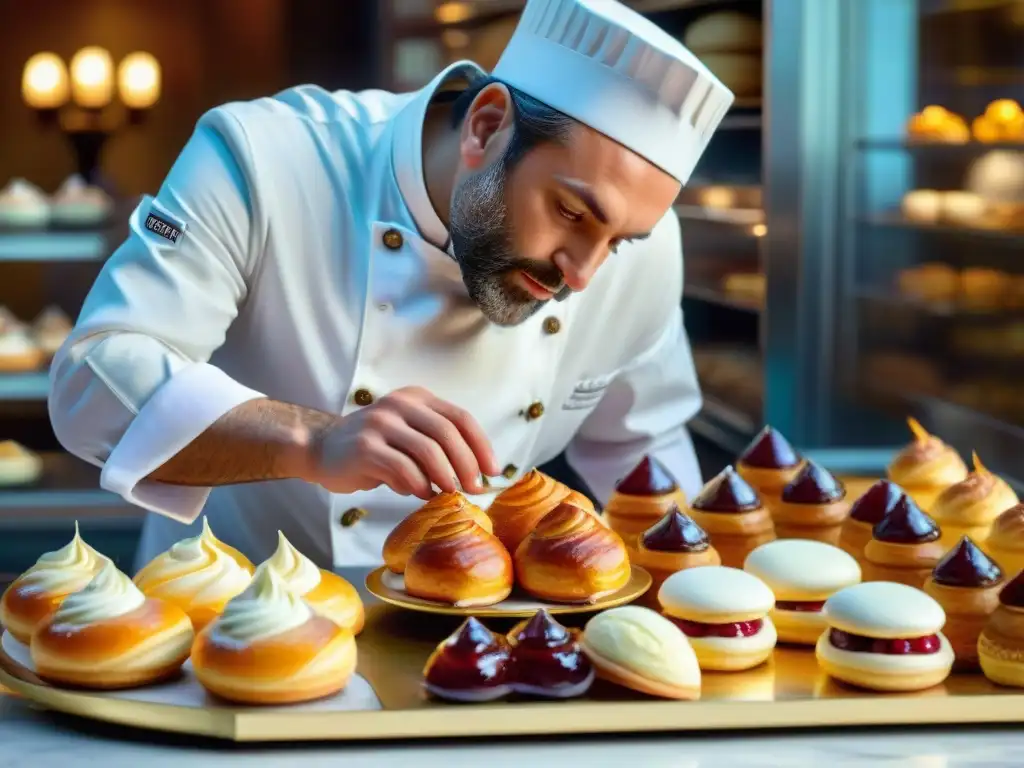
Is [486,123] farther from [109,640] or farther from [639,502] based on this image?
[109,640]

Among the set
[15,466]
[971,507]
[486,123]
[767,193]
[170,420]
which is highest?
[486,123]

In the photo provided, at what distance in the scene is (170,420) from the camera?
1587mm

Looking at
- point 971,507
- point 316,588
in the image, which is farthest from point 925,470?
point 316,588

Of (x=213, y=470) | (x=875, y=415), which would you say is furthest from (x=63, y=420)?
(x=875, y=415)

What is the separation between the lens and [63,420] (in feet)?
5.63

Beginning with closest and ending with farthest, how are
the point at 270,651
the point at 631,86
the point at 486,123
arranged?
the point at 270,651
the point at 631,86
the point at 486,123

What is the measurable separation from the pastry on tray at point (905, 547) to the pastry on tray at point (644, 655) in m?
0.32

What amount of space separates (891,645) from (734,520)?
0.33m

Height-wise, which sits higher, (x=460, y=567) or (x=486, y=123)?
(x=486, y=123)

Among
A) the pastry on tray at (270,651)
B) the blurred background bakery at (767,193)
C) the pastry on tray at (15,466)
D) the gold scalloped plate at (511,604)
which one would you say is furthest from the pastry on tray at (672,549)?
the pastry on tray at (15,466)

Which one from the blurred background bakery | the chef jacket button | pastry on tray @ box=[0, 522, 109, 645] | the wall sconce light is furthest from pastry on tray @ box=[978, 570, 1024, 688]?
the wall sconce light

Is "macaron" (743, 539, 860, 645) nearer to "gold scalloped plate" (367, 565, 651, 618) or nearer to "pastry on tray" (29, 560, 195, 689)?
"gold scalloped plate" (367, 565, 651, 618)

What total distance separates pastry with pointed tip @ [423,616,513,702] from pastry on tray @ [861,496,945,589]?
17.9 inches

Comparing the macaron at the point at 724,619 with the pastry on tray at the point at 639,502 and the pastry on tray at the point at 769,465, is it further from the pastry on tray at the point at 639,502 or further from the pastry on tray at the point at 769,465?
the pastry on tray at the point at 769,465
